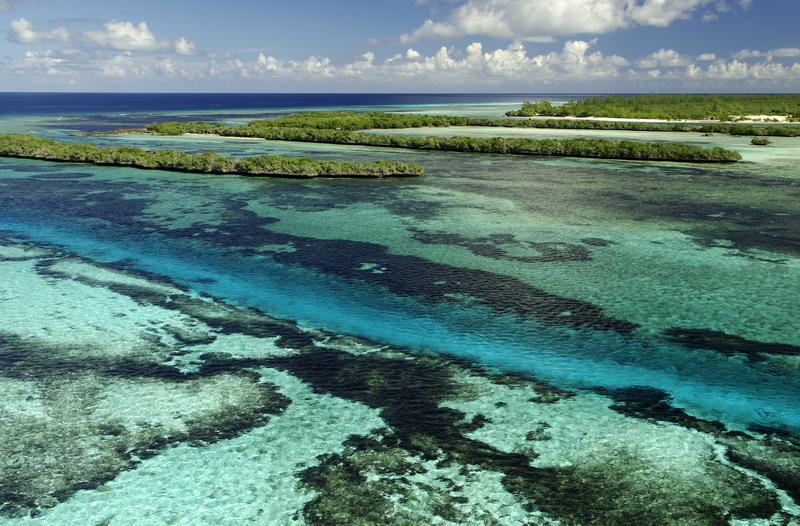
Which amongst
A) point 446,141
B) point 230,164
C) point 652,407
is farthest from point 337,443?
point 446,141

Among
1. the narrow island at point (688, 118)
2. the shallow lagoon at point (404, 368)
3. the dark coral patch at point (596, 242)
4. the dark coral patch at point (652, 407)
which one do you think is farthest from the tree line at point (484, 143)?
the dark coral patch at point (652, 407)

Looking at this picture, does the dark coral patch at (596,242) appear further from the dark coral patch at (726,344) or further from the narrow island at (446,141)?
the narrow island at (446,141)

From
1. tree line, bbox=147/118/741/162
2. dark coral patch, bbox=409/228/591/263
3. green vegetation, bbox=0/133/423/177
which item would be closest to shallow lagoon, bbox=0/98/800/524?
dark coral patch, bbox=409/228/591/263

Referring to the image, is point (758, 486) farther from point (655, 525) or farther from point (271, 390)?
point (271, 390)

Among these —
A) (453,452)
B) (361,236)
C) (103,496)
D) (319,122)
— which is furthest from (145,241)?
(319,122)

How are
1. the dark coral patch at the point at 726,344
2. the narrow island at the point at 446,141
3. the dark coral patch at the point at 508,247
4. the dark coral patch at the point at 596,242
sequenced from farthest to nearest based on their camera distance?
the narrow island at the point at 446,141, the dark coral patch at the point at 596,242, the dark coral patch at the point at 508,247, the dark coral patch at the point at 726,344

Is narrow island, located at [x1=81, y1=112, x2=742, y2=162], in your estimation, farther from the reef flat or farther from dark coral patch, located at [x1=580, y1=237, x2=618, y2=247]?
the reef flat

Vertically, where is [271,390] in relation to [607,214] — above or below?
below
